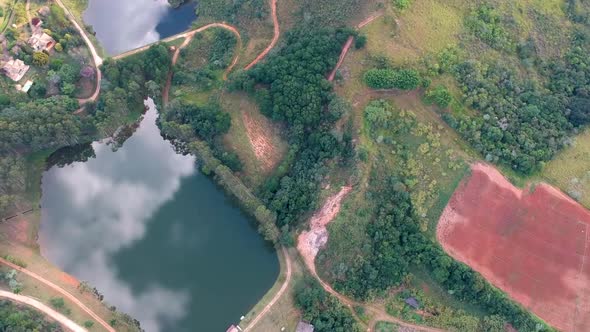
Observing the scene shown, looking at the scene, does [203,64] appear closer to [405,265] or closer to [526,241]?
[405,265]

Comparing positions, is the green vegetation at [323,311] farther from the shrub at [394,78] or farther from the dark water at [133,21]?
the dark water at [133,21]

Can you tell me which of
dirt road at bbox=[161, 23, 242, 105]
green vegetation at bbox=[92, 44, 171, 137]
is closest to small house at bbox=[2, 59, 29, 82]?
green vegetation at bbox=[92, 44, 171, 137]

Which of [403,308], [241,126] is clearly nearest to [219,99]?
[241,126]

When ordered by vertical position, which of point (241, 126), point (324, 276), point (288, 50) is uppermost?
point (288, 50)

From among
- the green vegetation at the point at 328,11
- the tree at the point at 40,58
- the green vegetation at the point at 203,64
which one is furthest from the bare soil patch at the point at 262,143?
the tree at the point at 40,58

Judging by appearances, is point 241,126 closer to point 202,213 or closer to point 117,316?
point 202,213

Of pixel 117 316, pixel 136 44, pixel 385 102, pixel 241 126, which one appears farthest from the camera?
pixel 136 44

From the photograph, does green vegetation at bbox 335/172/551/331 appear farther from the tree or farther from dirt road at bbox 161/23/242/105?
the tree

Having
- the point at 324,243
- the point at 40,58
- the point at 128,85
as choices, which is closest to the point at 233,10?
the point at 128,85
